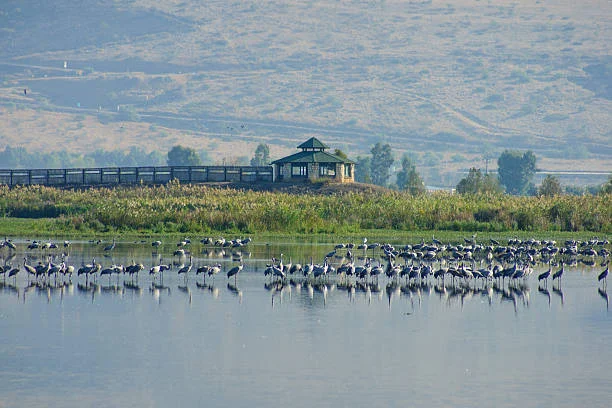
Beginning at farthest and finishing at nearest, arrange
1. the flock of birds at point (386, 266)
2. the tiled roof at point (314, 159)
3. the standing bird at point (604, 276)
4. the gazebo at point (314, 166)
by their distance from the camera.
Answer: the gazebo at point (314, 166) → the tiled roof at point (314, 159) → the standing bird at point (604, 276) → the flock of birds at point (386, 266)

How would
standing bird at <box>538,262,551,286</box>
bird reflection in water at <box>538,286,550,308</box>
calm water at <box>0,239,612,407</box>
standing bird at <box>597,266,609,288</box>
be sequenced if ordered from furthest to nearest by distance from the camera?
standing bird at <box>597,266,609,288</box> < standing bird at <box>538,262,551,286</box> < bird reflection in water at <box>538,286,550,308</box> < calm water at <box>0,239,612,407</box>

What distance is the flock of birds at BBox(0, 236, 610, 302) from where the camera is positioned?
121ft

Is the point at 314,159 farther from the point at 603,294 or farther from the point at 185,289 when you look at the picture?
the point at 603,294

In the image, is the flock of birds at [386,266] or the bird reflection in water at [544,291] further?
the flock of birds at [386,266]

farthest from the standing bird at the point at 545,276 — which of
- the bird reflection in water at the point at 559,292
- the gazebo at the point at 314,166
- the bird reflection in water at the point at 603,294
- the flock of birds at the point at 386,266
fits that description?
the gazebo at the point at 314,166

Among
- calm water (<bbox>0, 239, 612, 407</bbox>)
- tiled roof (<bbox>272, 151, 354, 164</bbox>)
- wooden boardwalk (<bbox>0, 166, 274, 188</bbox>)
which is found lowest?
calm water (<bbox>0, 239, 612, 407</bbox>)

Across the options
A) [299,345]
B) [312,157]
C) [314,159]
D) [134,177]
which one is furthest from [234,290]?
[134,177]

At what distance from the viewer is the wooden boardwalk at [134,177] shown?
317 ft

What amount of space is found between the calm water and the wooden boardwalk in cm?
6027

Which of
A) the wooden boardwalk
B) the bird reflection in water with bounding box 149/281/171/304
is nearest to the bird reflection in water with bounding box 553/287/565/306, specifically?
the bird reflection in water with bounding box 149/281/171/304

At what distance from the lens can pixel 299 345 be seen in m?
25.8

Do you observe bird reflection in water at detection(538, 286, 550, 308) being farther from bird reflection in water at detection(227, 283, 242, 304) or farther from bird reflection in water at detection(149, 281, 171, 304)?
bird reflection in water at detection(149, 281, 171, 304)

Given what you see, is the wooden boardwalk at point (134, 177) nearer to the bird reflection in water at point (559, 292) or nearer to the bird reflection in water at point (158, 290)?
the bird reflection in water at point (158, 290)

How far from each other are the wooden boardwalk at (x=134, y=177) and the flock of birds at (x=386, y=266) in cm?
4556
